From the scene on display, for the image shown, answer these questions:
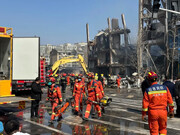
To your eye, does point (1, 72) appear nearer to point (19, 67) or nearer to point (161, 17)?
point (19, 67)

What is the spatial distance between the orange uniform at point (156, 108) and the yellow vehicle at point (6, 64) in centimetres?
542

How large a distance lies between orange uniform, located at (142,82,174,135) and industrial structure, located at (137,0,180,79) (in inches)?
973

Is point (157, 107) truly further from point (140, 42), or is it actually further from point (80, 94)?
point (140, 42)

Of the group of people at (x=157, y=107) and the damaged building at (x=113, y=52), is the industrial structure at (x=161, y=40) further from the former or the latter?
the group of people at (x=157, y=107)

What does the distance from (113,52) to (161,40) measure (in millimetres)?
13763

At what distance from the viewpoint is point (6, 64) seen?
10984 mm

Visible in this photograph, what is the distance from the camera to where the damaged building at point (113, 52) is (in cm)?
4447

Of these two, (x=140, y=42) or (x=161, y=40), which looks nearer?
(x=140, y=42)

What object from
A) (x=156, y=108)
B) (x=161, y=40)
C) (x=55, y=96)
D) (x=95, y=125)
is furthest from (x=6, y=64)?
(x=161, y=40)

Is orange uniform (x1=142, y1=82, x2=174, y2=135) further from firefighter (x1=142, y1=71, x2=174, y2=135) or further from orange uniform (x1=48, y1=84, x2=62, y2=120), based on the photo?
orange uniform (x1=48, y1=84, x2=62, y2=120)

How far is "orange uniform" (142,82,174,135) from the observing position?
16.8 ft

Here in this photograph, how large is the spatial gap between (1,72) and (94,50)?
45.0m

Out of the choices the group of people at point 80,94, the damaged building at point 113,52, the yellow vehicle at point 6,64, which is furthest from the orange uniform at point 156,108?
the damaged building at point 113,52

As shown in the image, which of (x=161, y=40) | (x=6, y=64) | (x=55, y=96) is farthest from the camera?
(x=161, y=40)
